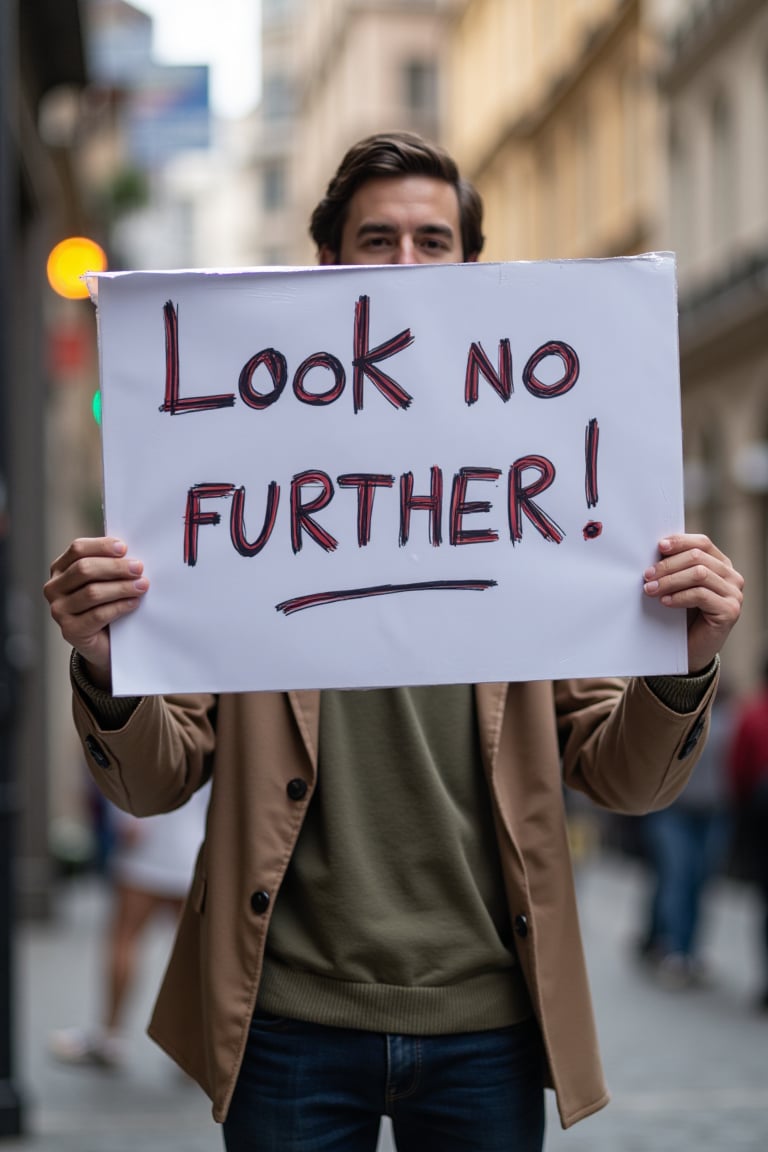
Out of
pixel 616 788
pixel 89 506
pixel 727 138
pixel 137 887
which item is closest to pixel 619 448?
pixel 616 788

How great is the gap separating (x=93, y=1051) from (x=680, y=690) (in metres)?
5.17

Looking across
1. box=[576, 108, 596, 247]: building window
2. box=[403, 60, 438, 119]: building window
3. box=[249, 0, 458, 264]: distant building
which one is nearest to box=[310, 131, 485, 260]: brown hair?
box=[576, 108, 596, 247]: building window

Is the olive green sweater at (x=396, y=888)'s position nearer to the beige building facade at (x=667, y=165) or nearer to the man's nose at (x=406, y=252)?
the man's nose at (x=406, y=252)

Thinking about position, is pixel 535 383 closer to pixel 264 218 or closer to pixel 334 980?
pixel 334 980

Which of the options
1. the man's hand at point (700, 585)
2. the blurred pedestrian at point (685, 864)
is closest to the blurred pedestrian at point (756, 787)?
the blurred pedestrian at point (685, 864)

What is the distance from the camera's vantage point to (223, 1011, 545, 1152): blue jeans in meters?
2.38

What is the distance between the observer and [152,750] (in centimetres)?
241

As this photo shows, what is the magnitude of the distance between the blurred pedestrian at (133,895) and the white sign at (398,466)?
14.6ft

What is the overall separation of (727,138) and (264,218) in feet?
214

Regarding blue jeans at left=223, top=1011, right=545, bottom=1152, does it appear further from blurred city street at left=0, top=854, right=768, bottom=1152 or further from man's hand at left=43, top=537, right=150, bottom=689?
blurred city street at left=0, top=854, right=768, bottom=1152

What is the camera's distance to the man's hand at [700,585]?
2.30m

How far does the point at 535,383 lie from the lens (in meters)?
2.40

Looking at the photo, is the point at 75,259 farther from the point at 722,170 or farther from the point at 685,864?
the point at 722,170

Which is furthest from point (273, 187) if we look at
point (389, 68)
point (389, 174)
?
point (389, 174)
